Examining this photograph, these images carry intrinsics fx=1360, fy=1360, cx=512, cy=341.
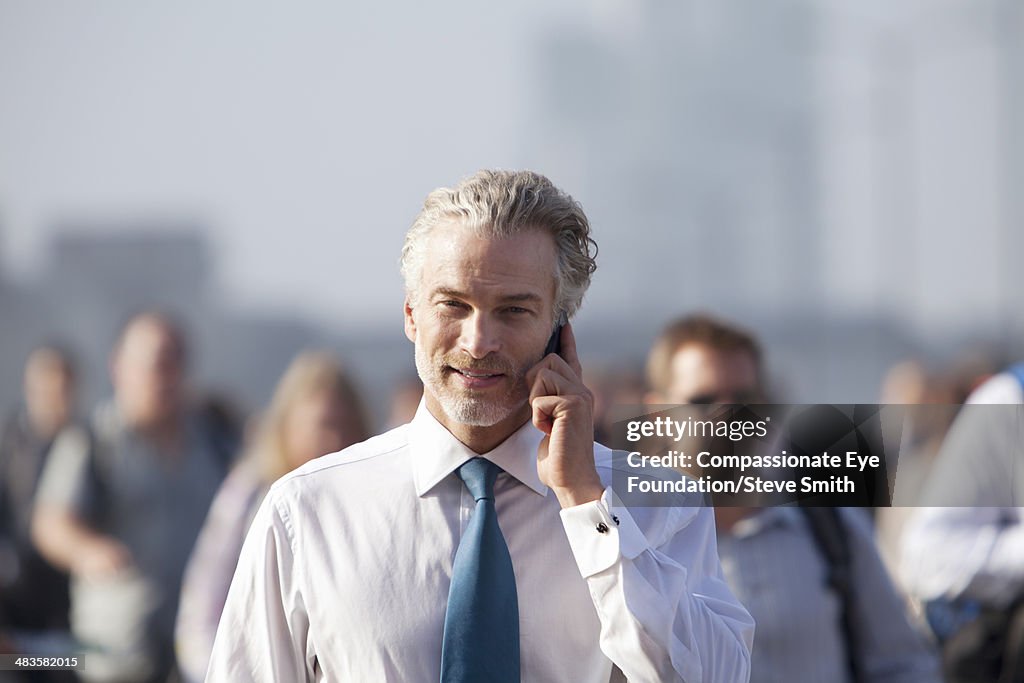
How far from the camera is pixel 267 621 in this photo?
230cm

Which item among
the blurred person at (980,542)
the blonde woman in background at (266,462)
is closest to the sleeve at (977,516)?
the blurred person at (980,542)

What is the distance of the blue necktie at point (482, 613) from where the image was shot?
2232mm

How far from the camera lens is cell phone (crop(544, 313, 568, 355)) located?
2.44 meters

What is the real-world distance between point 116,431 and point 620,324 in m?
51.2

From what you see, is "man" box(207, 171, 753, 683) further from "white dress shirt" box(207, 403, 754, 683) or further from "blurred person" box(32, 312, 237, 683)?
"blurred person" box(32, 312, 237, 683)

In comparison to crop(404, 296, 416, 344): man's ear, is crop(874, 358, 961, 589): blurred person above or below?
below

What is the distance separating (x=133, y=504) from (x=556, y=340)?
376 cm

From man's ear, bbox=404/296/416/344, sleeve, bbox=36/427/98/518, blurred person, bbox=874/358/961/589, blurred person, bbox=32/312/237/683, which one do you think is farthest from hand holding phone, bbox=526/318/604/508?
sleeve, bbox=36/427/98/518

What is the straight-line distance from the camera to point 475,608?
2.26m

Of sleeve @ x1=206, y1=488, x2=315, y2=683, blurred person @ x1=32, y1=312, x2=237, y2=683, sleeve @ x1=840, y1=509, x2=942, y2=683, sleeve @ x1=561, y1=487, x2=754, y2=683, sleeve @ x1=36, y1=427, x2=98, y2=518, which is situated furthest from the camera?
sleeve @ x1=36, y1=427, x2=98, y2=518

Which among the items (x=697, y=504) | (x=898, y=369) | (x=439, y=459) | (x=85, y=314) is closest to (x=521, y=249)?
(x=439, y=459)

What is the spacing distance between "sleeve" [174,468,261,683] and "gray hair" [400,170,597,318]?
2388mm

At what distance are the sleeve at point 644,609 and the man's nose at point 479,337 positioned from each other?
31 cm

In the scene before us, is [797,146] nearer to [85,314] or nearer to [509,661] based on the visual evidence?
[85,314]
